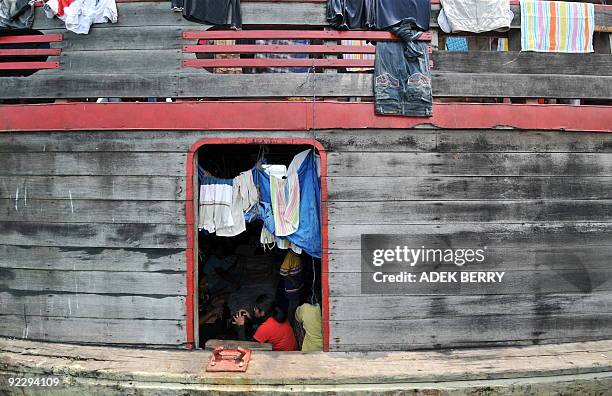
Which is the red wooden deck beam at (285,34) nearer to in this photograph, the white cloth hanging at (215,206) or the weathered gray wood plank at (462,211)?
the white cloth hanging at (215,206)

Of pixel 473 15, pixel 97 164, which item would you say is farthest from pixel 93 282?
pixel 473 15

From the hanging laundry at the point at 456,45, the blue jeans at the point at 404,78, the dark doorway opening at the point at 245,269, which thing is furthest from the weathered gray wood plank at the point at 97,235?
the hanging laundry at the point at 456,45

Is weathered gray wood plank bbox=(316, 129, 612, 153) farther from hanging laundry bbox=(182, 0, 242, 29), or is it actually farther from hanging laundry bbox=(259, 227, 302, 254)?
hanging laundry bbox=(182, 0, 242, 29)

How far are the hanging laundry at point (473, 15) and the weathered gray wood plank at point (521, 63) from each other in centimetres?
32

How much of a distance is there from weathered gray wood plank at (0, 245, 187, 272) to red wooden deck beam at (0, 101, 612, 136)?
149 cm

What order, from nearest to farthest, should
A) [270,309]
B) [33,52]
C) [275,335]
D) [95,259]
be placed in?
[95,259] < [33,52] < [275,335] < [270,309]

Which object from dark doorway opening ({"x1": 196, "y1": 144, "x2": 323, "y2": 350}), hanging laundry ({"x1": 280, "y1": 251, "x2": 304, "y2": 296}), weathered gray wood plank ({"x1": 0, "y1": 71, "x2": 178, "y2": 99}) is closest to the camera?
weathered gray wood plank ({"x1": 0, "y1": 71, "x2": 178, "y2": 99})

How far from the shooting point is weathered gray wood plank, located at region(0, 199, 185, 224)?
5.29 metres

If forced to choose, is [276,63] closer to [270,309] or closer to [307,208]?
[307,208]

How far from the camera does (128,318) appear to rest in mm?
5293

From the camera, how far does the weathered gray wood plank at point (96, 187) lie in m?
5.30

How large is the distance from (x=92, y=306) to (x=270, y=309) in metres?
2.25

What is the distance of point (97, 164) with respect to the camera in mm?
5367

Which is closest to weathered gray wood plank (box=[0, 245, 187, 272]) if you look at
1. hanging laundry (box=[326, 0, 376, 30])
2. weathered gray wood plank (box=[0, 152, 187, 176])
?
weathered gray wood plank (box=[0, 152, 187, 176])
